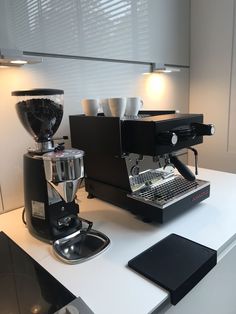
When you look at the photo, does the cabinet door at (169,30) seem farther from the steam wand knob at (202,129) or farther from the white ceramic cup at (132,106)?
the steam wand knob at (202,129)

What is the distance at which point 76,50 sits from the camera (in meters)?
1.15

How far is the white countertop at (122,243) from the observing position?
569 mm

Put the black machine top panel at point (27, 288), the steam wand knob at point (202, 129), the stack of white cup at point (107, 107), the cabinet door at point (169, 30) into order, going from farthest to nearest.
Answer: the cabinet door at point (169, 30)
the stack of white cup at point (107, 107)
the steam wand knob at point (202, 129)
the black machine top panel at point (27, 288)

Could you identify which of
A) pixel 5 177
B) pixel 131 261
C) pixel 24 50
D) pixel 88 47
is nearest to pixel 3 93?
pixel 24 50

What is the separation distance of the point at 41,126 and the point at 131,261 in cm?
47

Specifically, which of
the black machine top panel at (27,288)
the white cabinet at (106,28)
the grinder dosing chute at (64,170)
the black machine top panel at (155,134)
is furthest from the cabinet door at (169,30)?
the black machine top panel at (27,288)

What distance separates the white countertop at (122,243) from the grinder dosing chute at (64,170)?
19cm

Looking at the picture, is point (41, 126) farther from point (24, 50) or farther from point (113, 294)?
point (113, 294)

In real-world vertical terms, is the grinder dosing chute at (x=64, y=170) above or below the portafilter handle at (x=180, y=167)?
above

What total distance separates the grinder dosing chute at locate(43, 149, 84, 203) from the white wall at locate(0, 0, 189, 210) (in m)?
0.39

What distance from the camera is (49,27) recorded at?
3.42ft

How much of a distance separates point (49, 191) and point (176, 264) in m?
0.40

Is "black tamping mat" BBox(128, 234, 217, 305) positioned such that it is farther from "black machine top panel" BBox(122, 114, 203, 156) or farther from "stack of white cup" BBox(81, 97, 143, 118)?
"stack of white cup" BBox(81, 97, 143, 118)

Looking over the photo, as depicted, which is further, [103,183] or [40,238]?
[103,183]
